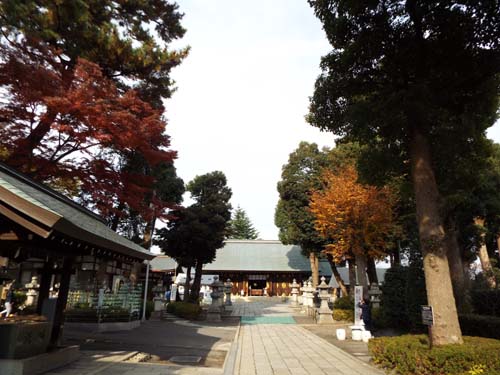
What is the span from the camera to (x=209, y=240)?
23422mm

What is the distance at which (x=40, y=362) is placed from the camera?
6598mm

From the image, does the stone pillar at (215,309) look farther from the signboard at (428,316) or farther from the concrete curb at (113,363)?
the signboard at (428,316)

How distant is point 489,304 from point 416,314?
3.00 meters

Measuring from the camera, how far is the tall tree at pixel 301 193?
2641 cm

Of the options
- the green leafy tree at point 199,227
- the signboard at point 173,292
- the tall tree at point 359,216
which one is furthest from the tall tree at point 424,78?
the signboard at point 173,292

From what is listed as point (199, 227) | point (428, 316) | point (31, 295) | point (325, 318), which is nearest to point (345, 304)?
point (325, 318)

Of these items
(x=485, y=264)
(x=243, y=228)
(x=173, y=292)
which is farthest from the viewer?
(x=243, y=228)

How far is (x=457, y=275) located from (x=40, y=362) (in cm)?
1615

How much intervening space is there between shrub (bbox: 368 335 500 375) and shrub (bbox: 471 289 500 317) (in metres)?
6.98

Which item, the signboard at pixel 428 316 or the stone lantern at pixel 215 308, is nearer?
the signboard at pixel 428 316

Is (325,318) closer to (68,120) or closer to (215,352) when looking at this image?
(215,352)

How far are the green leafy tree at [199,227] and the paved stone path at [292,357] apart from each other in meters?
9.27

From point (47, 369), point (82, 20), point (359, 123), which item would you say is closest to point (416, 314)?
point (359, 123)

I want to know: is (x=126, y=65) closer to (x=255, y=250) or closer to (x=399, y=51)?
(x=399, y=51)
